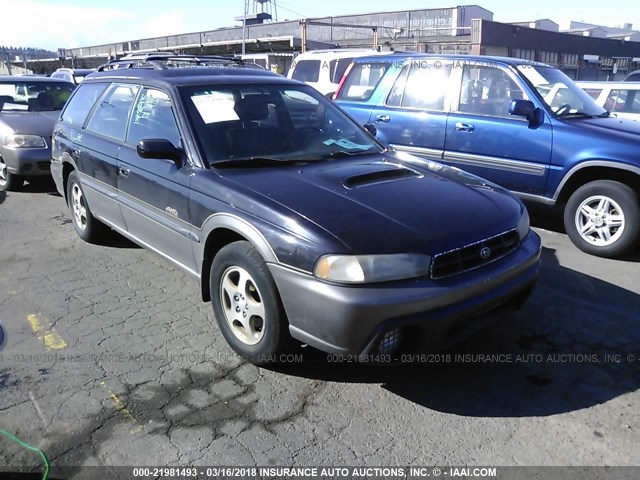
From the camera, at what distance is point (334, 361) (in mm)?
3320

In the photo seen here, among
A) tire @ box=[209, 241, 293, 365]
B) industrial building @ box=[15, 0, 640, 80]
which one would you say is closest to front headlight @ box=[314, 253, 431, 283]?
tire @ box=[209, 241, 293, 365]

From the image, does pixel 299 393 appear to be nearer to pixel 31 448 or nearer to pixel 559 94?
pixel 31 448

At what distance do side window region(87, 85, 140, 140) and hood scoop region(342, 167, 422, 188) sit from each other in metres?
2.10

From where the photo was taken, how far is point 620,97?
9266 mm

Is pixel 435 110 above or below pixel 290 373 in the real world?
above

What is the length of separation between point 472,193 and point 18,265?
13.4 ft

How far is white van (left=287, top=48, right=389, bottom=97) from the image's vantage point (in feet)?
43.6

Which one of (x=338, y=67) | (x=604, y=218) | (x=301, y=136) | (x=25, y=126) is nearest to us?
(x=301, y=136)

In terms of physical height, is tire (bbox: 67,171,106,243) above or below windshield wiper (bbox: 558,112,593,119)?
below

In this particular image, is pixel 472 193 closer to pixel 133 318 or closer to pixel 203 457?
pixel 203 457

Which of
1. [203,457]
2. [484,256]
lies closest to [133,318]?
[203,457]

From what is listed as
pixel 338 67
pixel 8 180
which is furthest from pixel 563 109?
pixel 338 67

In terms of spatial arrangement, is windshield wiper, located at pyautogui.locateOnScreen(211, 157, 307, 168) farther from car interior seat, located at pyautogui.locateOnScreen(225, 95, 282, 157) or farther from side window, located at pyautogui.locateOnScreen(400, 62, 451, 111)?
side window, located at pyautogui.locateOnScreen(400, 62, 451, 111)

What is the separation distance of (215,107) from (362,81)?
397 cm
